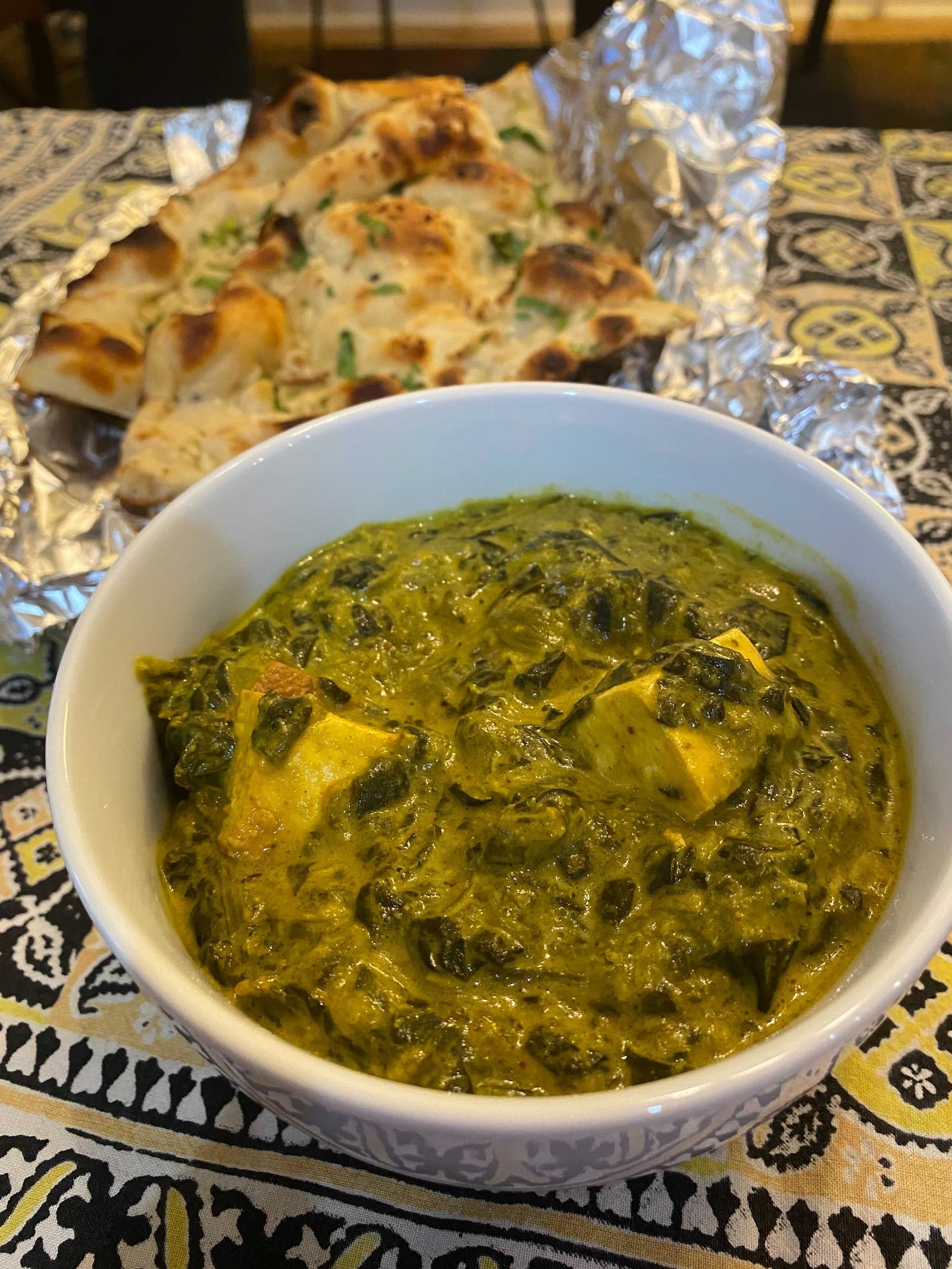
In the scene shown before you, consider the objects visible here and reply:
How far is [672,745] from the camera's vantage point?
1.12 metres

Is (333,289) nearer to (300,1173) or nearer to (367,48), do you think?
(300,1173)

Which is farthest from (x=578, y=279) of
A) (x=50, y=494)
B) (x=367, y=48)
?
(x=367, y=48)

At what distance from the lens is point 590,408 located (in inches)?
64.3

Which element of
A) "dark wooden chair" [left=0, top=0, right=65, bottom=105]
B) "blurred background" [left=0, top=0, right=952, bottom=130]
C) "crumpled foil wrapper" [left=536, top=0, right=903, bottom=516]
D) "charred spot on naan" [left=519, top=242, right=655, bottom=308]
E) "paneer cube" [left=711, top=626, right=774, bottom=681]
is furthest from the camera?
"blurred background" [left=0, top=0, right=952, bottom=130]

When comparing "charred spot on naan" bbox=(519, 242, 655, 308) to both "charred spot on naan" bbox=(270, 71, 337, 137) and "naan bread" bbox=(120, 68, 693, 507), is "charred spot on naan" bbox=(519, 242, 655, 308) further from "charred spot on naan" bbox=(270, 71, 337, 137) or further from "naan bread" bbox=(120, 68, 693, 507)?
"charred spot on naan" bbox=(270, 71, 337, 137)

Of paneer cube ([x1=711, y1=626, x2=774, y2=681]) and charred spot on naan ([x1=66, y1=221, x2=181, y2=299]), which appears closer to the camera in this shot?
paneer cube ([x1=711, y1=626, x2=774, y2=681])

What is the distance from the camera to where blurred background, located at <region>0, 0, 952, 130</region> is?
4652 millimetres

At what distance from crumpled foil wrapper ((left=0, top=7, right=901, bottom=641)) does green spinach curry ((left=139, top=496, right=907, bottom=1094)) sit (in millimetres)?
812

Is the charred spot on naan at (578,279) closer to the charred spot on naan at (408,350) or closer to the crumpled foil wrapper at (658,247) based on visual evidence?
the crumpled foil wrapper at (658,247)

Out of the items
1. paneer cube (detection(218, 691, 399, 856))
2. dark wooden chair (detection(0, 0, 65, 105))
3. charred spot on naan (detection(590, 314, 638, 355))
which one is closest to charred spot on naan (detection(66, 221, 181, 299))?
charred spot on naan (detection(590, 314, 638, 355))

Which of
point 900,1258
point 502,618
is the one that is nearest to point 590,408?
point 502,618

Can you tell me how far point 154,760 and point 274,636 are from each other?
263mm

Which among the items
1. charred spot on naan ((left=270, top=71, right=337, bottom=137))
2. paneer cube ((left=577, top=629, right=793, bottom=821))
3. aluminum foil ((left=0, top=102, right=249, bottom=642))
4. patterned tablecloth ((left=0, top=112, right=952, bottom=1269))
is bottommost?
patterned tablecloth ((left=0, top=112, right=952, bottom=1269))

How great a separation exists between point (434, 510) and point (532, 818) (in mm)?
773
